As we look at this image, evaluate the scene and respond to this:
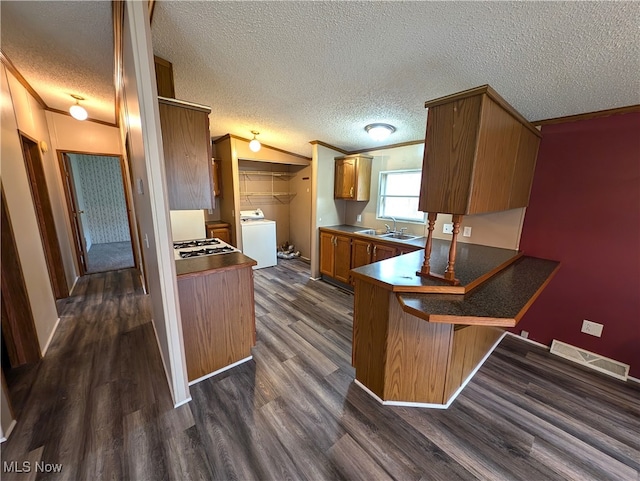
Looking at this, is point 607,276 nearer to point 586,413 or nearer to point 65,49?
point 586,413

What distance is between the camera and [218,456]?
55.1 inches

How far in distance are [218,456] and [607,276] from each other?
3241 mm

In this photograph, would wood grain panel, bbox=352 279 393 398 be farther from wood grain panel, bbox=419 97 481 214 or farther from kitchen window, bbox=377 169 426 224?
kitchen window, bbox=377 169 426 224

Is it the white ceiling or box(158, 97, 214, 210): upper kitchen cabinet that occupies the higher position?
the white ceiling

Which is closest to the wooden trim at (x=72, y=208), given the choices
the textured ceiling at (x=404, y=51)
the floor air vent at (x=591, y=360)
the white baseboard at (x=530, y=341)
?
the textured ceiling at (x=404, y=51)

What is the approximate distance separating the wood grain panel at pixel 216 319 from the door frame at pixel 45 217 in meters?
2.23

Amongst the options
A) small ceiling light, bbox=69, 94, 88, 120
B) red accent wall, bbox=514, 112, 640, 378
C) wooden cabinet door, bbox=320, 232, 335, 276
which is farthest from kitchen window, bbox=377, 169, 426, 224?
small ceiling light, bbox=69, 94, 88, 120

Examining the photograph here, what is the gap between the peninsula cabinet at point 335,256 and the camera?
3.68m

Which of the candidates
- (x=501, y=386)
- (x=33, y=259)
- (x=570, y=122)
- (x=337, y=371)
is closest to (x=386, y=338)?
(x=337, y=371)

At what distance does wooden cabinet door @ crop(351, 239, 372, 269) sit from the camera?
336cm

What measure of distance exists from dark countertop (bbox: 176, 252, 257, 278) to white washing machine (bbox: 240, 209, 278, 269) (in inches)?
91.3

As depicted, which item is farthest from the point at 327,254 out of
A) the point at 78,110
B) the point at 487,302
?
the point at 78,110

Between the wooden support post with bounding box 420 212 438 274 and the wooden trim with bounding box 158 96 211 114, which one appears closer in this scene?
the wooden support post with bounding box 420 212 438 274

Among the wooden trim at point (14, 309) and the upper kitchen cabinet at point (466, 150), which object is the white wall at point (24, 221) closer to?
the wooden trim at point (14, 309)
